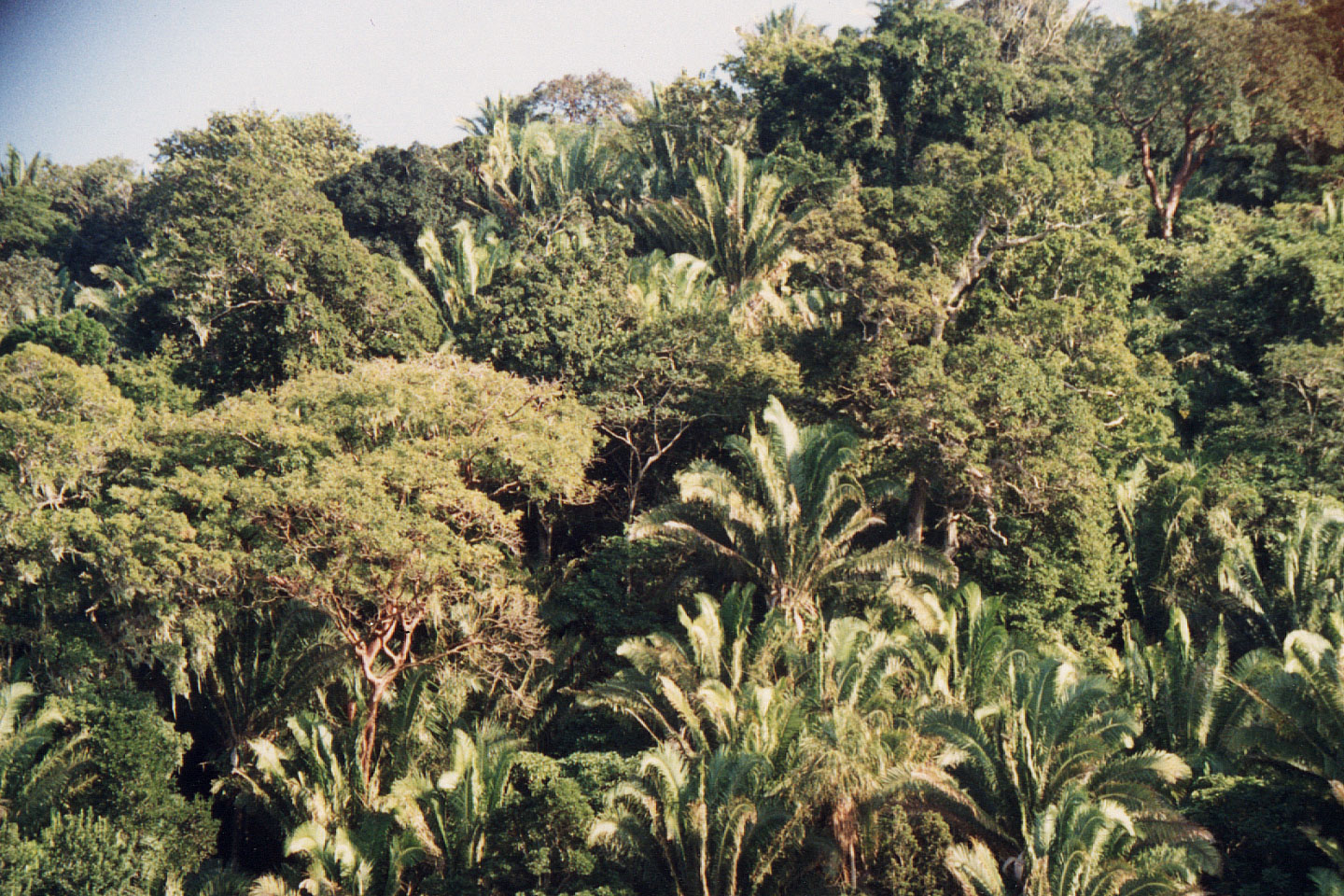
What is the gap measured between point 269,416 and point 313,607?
3724 millimetres

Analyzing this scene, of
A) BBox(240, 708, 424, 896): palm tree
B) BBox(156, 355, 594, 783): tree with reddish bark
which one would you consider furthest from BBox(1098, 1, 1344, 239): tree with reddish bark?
BBox(240, 708, 424, 896): palm tree

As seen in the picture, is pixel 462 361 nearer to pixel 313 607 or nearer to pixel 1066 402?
pixel 313 607

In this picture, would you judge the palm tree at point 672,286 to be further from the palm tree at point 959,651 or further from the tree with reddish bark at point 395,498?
the palm tree at point 959,651

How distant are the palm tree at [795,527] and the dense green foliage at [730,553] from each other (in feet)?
0.29

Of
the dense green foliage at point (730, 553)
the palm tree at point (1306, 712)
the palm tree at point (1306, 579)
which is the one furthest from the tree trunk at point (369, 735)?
the palm tree at point (1306, 579)

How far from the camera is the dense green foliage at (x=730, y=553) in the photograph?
13688 millimetres

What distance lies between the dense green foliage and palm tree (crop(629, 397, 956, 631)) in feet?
0.29

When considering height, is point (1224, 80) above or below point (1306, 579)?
above

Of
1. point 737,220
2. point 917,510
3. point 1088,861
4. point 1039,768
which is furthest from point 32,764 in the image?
point 737,220

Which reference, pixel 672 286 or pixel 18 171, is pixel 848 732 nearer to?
pixel 672 286

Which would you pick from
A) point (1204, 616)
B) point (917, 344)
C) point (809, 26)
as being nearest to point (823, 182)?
point (917, 344)

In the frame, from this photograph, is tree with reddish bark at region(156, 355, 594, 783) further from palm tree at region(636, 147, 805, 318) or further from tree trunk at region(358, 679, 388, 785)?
palm tree at region(636, 147, 805, 318)

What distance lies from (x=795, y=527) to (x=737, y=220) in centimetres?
1564

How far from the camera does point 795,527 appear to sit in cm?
1873
